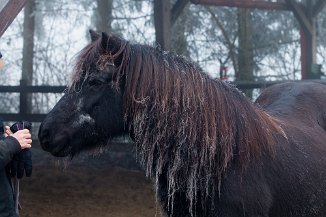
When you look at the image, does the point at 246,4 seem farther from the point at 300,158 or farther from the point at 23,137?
the point at 23,137

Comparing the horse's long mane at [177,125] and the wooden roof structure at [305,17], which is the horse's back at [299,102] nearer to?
the horse's long mane at [177,125]

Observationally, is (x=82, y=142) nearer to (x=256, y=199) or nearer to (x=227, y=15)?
(x=256, y=199)

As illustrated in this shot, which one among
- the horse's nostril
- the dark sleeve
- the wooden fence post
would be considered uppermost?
the horse's nostril

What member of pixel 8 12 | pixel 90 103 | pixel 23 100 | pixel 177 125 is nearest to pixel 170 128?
pixel 177 125

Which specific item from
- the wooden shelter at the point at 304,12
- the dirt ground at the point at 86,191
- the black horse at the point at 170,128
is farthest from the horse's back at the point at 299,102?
the wooden shelter at the point at 304,12

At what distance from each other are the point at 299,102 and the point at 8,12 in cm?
252

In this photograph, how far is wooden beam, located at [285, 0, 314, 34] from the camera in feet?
32.1

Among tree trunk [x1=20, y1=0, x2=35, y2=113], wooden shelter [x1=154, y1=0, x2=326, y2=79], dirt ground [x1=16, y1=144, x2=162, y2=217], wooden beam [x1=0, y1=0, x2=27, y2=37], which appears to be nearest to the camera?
wooden beam [x1=0, y1=0, x2=27, y2=37]

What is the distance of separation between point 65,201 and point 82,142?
4.58 metres

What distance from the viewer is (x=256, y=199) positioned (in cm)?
327

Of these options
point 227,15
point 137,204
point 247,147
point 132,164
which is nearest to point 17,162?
point 247,147

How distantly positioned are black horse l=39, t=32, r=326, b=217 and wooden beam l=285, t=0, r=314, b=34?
269 inches

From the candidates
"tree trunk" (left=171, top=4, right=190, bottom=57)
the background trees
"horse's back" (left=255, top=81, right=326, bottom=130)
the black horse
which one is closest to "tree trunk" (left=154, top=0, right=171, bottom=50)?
"horse's back" (left=255, top=81, right=326, bottom=130)

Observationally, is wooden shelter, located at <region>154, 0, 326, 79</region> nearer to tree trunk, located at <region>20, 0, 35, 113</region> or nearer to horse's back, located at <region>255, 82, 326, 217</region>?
horse's back, located at <region>255, 82, 326, 217</region>
